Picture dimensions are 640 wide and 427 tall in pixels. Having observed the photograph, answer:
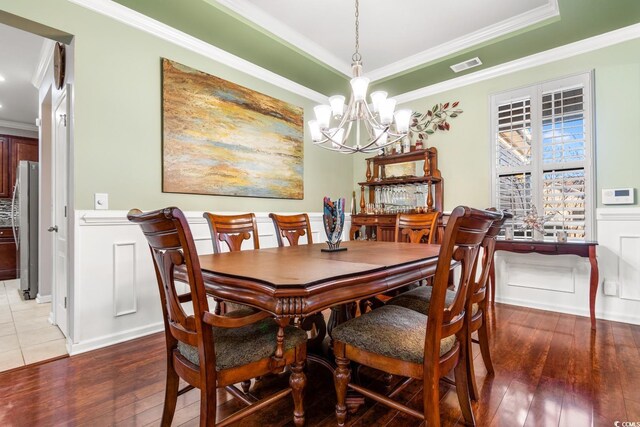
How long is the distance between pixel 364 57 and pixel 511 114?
1.80 metres

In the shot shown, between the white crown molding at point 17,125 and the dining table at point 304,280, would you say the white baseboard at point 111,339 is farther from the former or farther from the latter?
the white crown molding at point 17,125

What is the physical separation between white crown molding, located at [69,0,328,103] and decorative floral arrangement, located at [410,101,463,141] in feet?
5.33

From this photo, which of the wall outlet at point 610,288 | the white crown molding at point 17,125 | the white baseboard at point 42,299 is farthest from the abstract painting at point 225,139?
A: the white crown molding at point 17,125

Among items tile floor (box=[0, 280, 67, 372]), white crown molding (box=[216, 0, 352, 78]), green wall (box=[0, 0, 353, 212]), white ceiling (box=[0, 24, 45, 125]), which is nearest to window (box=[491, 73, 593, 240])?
white crown molding (box=[216, 0, 352, 78])

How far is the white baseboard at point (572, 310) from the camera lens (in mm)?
2817

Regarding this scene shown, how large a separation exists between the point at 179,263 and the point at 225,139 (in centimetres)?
233

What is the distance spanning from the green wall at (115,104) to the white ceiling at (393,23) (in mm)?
866

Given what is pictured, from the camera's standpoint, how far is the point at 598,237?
297cm

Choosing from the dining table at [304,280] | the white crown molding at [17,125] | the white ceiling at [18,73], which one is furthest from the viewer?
the white crown molding at [17,125]

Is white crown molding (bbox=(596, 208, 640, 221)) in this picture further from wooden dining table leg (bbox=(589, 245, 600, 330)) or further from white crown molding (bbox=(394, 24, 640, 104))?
white crown molding (bbox=(394, 24, 640, 104))

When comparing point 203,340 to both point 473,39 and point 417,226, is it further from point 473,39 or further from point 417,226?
point 473,39

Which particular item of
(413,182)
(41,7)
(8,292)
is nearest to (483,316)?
(413,182)

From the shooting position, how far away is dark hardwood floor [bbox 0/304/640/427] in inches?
58.2

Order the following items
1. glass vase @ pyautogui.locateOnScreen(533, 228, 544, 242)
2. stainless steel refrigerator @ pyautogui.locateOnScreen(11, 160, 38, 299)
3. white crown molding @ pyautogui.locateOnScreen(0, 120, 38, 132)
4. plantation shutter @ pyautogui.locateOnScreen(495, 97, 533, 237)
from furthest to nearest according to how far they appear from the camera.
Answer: white crown molding @ pyautogui.locateOnScreen(0, 120, 38, 132) < stainless steel refrigerator @ pyautogui.locateOnScreen(11, 160, 38, 299) < plantation shutter @ pyautogui.locateOnScreen(495, 97, 533, 237) < glass vase @ pyautogui.locateOnScreen(533, 228, 544, 242)
